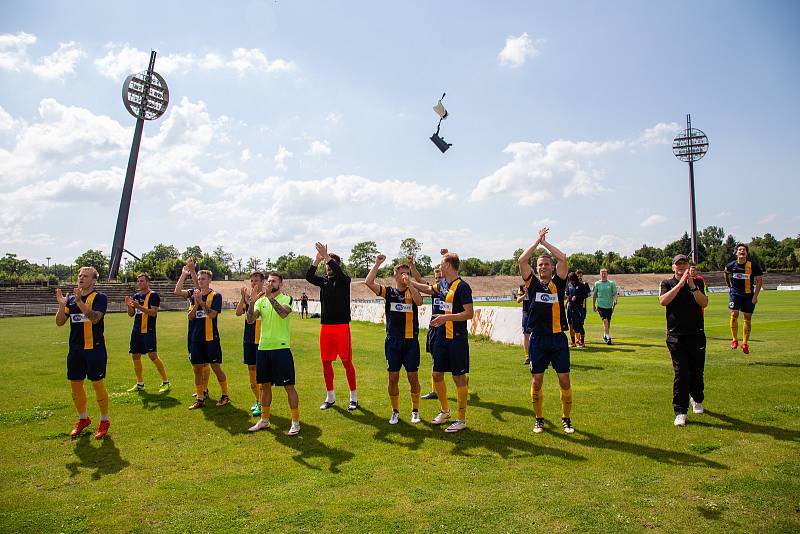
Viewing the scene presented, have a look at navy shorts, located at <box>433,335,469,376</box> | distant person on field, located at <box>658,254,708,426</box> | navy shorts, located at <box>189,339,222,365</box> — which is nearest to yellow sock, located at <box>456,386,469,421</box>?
navy shorts, located at <box>433,335,469,376</box>

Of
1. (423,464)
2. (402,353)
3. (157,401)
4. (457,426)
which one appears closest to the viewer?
(423,464)

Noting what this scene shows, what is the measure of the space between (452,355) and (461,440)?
110 cm

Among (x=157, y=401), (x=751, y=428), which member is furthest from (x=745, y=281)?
(x=157, y=401)

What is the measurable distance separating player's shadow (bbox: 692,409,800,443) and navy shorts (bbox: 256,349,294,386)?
557 cm

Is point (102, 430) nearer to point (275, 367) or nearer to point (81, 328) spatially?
point (81, 328)

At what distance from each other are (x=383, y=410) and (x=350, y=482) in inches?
118

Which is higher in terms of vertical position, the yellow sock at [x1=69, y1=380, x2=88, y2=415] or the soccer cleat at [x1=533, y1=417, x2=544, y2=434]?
the yellow sock at [x1=69, y1=380, x2=88, y2=415]

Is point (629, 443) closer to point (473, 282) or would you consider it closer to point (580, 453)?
point (580, 453)

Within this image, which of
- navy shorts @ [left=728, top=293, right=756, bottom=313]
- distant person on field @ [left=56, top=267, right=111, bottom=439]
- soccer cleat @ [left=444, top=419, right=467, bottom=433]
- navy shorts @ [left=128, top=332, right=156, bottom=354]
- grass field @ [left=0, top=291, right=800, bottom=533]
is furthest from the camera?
navy shorts @ [left=728, top=293, right=756, bottom=313]

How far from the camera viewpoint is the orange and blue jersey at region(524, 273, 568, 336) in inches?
259

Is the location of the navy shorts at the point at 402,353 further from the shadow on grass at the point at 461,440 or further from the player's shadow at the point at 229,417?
the player's shadow at the point at 229,417

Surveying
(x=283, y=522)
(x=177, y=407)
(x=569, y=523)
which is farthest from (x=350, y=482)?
(x=177, y=407)

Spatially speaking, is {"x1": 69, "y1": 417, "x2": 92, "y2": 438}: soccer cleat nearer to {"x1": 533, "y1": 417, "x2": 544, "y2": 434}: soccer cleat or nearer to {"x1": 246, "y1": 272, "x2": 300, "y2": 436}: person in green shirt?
{"x1": 246, "y1": 272, "x2": 300, "y2": 436}: person in green shirt

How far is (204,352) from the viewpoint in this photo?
855cm
